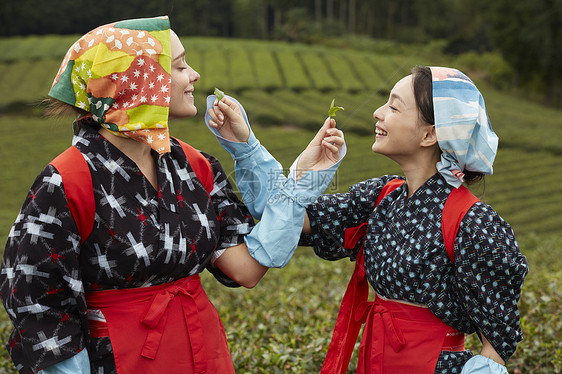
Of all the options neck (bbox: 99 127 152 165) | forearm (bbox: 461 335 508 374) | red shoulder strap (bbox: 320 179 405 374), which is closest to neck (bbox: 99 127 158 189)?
neck (bbox: 99 127 152 165)

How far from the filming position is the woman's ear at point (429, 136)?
5.35ft

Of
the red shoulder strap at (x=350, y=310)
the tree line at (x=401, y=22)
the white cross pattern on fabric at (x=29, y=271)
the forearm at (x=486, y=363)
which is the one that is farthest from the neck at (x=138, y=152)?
the tree line at (x=401, y=22)

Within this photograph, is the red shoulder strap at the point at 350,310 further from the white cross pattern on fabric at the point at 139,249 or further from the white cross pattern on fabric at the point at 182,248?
the white cross pattern on fabric at the point at 139,249

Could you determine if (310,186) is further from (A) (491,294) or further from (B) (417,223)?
(A) (491,294)

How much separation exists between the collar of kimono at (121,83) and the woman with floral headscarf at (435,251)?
304mm

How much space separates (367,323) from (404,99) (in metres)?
0.64

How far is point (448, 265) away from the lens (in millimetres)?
1555

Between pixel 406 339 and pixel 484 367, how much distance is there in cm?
21

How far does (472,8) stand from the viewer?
741 inches

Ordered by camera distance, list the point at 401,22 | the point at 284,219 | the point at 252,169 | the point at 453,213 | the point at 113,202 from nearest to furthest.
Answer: the point at 113,202 → the point at 453,213 → the point at 284,219 → the point at 252,169 → the point at 401,22

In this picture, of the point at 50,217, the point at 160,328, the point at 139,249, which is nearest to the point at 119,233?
the point at 139,249

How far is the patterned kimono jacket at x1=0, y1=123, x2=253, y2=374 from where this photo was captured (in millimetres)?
1357

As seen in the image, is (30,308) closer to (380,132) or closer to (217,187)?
(217,187)

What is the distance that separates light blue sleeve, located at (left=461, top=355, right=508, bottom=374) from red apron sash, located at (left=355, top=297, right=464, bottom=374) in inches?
3.9
